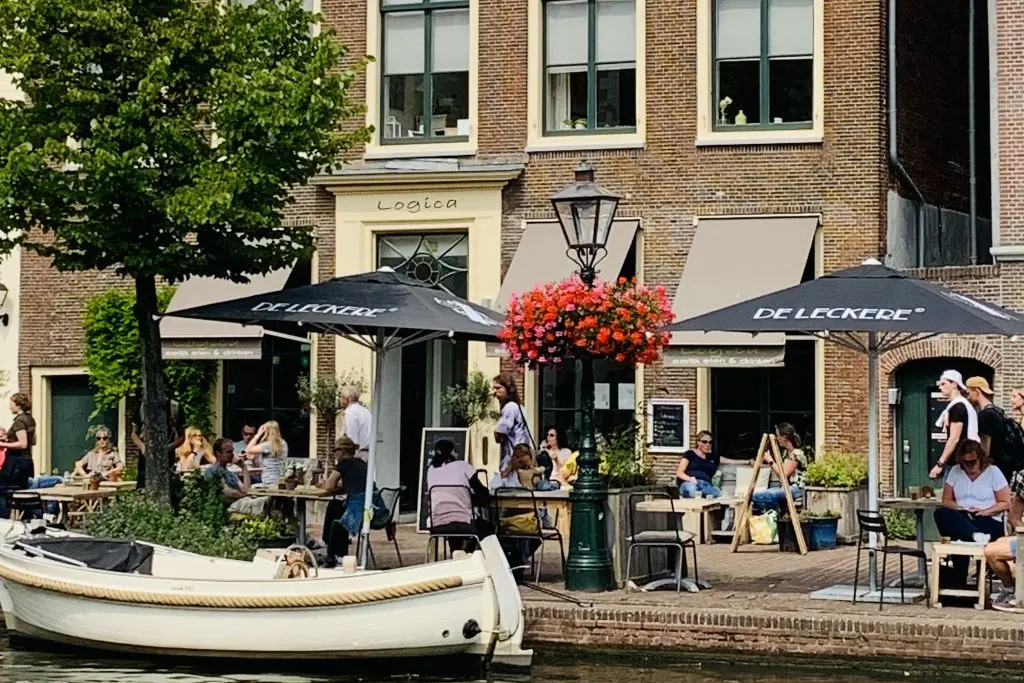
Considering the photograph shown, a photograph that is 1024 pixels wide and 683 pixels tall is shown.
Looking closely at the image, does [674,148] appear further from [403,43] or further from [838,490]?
[838,490]

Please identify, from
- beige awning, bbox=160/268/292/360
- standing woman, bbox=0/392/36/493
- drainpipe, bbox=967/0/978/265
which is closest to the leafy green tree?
standing woman, bbox=0/392/36/493

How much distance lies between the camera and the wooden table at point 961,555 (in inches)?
575

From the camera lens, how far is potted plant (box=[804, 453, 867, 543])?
20844 millimetres

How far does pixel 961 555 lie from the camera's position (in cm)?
1486

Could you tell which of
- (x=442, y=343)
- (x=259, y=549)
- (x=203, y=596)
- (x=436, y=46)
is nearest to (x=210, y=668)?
(x=203, y=596)

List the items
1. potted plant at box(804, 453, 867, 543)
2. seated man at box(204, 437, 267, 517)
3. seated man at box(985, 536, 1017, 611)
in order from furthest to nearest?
1. potted plant at box(804, 453, 867, 543)
2. seated man at box(204, 437, 267, 517)
3. seated man at box(985, 536, 1017, 611)

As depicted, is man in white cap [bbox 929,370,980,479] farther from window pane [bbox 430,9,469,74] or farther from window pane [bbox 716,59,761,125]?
window pane [bbox 430,9,469,74]

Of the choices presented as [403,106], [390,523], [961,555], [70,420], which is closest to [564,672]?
[961,555]

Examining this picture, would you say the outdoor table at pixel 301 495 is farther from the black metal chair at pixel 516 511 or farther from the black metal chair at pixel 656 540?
the black metal chair at pixel 656 540

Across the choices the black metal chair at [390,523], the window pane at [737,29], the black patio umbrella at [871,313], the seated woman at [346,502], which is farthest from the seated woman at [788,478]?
the seated woman at [346,502]

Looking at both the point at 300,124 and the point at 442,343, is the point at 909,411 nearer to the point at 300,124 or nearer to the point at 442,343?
the point at 442,343

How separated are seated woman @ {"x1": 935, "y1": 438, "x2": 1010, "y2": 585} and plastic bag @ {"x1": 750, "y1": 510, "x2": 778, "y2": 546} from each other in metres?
5.32

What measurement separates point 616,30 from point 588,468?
9.52m

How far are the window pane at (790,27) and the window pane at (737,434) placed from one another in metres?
4.82
